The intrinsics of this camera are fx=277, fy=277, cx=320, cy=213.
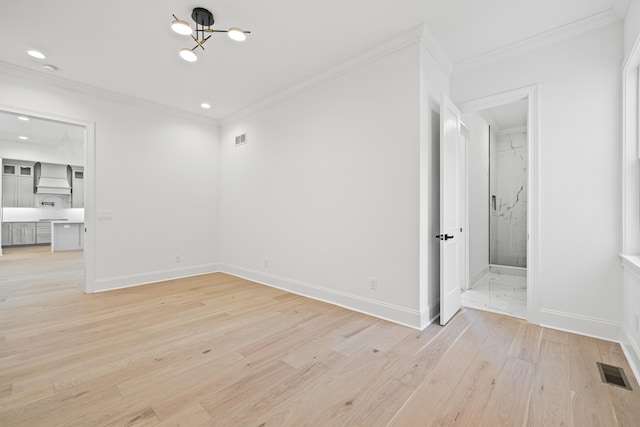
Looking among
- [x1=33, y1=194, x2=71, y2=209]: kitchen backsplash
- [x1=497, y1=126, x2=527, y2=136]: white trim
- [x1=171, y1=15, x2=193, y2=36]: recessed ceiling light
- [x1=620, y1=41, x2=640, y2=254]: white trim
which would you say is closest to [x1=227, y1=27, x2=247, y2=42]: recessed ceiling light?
[x1=171, y1=15, x2=193, y2=36]: recessed ceiling light

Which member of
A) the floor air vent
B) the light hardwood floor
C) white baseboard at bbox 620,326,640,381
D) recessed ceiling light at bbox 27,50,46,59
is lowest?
the light hardwood floor

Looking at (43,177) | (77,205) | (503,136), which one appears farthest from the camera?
(77,205)

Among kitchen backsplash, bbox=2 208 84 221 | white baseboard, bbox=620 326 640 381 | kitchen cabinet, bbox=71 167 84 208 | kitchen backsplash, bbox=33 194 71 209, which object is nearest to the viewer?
white baseboard, bbox=620 326 640 381

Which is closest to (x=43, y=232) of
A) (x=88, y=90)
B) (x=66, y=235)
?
(x=66, y=235)

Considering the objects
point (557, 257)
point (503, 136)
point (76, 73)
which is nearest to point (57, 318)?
point (76, 73)

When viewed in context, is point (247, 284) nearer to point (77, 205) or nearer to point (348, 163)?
point (348, 163)

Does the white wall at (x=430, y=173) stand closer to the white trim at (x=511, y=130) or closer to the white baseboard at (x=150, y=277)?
the white trim at (x=511, y=130)

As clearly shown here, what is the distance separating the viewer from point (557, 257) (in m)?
2.74

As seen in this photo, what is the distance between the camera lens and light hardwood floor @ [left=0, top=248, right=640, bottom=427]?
5.26 ft

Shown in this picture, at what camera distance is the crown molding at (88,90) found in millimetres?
3512

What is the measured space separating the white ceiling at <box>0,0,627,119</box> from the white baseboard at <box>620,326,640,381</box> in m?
2.76

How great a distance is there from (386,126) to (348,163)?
2.03 ft

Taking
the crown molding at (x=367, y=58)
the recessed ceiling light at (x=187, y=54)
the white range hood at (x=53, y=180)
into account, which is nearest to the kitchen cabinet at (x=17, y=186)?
the white range hood at (x=53, y=180)

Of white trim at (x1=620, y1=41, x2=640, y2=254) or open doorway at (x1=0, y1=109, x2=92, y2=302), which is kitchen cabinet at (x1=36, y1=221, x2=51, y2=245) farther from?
white trim at (x1=620, y1=41, x2=640, y2=254)
